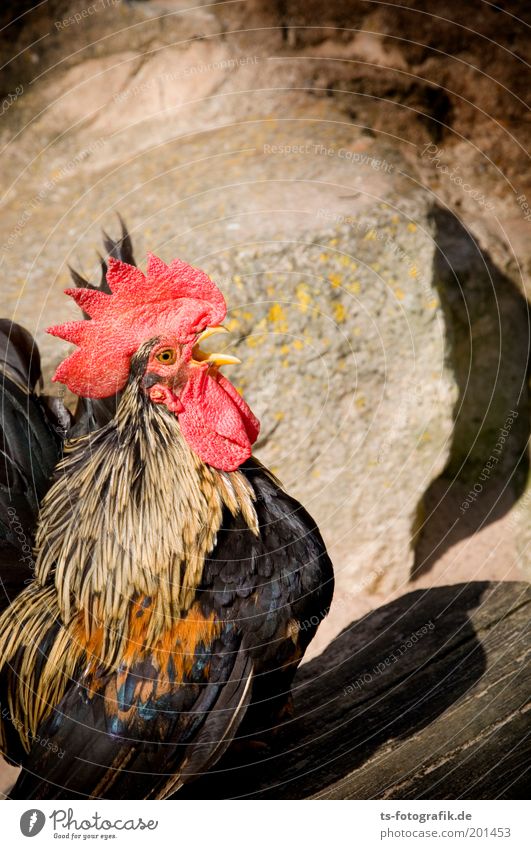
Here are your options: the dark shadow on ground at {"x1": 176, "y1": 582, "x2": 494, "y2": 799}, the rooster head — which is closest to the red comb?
the rooster head

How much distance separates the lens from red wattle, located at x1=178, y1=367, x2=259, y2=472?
1752 millimetres

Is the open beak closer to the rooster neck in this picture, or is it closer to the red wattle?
the red wattle

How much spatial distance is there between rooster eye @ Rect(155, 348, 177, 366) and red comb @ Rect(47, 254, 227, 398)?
0.11 feet

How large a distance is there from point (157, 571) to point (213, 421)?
36cm

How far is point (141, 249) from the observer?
2.79m

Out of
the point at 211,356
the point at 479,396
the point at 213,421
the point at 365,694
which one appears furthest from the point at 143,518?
the point at 479,396

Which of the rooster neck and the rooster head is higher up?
the rooster head

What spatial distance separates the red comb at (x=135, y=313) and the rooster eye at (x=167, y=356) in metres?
0.03

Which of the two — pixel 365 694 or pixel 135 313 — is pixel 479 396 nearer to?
pixel 365 694

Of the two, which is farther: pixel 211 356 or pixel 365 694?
pixel 365 694

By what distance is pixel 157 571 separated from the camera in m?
1.79
